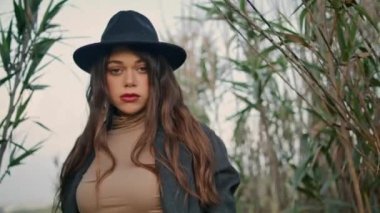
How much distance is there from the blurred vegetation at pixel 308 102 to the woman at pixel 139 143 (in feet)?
0.96

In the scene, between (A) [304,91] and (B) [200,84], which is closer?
(A) [304,91]

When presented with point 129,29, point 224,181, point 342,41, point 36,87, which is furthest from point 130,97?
point 36,87

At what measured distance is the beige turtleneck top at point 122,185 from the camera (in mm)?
1601

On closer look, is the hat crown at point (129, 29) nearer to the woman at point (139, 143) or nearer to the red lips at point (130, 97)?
the woman at point (139, 143)

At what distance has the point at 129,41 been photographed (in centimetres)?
169

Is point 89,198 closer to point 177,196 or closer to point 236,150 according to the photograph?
point 177,196

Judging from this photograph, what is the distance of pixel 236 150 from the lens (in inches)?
151

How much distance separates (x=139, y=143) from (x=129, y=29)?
28cm

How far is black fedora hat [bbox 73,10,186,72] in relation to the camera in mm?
1715

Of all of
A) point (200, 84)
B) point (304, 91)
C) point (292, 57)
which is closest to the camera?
point (292, 57)

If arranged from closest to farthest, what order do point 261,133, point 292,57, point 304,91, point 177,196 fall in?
point 177,196 < point 292,57 < point 304,91 < point 261,133

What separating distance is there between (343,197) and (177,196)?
58.9 inches

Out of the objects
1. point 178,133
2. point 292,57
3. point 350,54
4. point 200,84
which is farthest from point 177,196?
point 200,84

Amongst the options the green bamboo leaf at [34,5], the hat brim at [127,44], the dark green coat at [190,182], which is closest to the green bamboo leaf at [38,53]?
the green bamboo leaf at [34,5]
